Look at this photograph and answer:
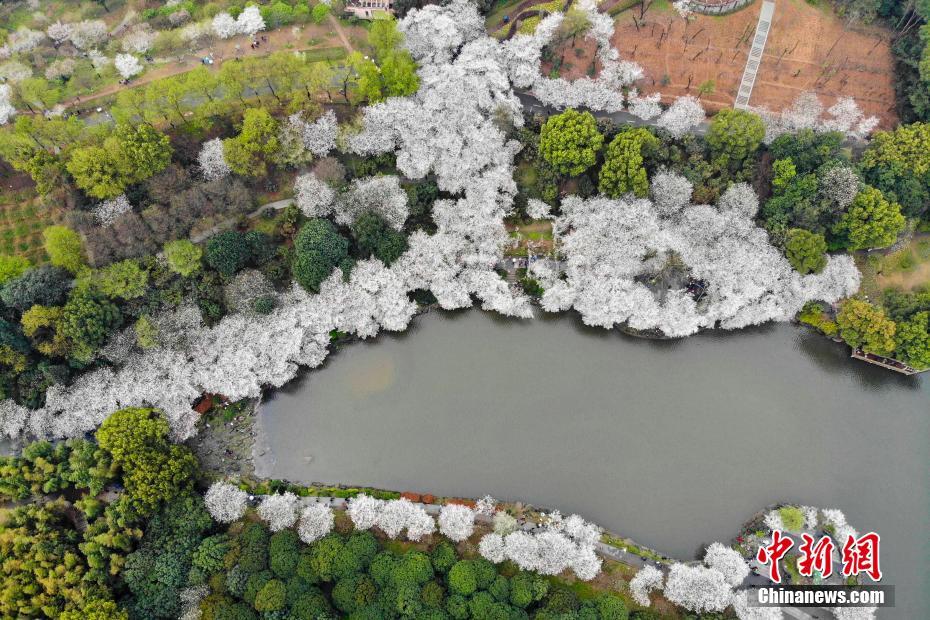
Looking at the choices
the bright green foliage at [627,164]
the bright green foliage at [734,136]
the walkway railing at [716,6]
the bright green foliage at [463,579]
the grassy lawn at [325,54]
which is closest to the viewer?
the bright green foliage at [463,579]

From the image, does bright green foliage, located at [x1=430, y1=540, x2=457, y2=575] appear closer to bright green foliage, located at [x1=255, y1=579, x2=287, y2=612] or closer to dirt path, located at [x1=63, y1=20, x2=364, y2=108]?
bright green foliage, located at [x1=255, y1=579, x2=287, y2=612]

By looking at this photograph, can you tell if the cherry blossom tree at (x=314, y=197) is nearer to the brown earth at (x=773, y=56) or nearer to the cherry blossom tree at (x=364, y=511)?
the cherry blossom tree at (x=364, y=511)

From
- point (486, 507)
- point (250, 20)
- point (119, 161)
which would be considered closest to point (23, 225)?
point (119, 161)

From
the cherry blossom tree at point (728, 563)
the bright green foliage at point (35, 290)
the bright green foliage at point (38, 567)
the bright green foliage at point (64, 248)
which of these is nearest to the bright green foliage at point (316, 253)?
the bright green foliage at point (64, 248)

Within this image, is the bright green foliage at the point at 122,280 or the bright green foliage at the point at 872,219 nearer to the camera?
the bright green foliage at the point at 122,280

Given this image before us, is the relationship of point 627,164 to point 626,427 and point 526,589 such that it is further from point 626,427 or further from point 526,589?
point 526,589

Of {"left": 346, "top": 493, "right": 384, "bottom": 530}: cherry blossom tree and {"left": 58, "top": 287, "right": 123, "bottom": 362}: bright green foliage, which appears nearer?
{"left": 346, "top": 493, "right": 384, "bottom": 530}: cherry blossom tree

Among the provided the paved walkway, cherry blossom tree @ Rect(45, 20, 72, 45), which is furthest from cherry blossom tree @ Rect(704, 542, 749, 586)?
cherry blossom tree @ Rect(45, 20, 72, 45)
